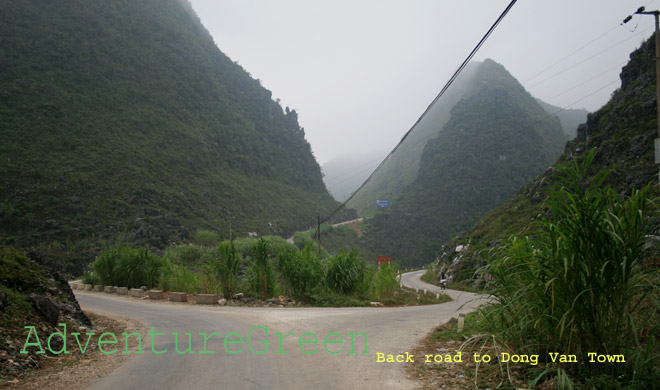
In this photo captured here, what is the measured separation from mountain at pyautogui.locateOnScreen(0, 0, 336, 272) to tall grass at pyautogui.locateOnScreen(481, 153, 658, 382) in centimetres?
4090

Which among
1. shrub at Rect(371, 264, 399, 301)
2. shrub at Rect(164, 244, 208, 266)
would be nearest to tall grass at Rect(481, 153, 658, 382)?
shrub at Rect(371, 264, 399, 301)

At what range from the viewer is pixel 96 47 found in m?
71.9

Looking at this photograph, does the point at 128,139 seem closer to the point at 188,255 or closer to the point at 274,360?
the point at 188,255

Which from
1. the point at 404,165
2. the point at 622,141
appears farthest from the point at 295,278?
the point at 404,165

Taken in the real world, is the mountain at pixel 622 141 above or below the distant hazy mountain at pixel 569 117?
below

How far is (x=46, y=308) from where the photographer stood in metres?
7.64

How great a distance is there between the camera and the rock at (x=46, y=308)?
757cm

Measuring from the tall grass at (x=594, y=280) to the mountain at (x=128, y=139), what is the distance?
134 feet

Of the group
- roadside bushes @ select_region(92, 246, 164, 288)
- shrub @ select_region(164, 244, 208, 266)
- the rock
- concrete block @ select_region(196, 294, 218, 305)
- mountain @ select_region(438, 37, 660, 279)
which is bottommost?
concrete block @ select_region(196, 294, 218, 305)

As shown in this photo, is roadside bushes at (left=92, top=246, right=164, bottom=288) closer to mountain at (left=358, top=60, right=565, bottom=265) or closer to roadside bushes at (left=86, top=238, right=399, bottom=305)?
roadside bushes at (left=86, top=238, right=399, bottom=305)

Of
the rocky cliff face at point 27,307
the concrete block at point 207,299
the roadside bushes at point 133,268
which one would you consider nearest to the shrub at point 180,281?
the roadside bushes at point 133,268

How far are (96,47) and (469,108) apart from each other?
324 feet

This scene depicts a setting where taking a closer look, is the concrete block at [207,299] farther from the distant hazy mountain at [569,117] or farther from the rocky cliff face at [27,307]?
the distant hazy mountain at [569,117]

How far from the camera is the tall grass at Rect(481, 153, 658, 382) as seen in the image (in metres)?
3.74
